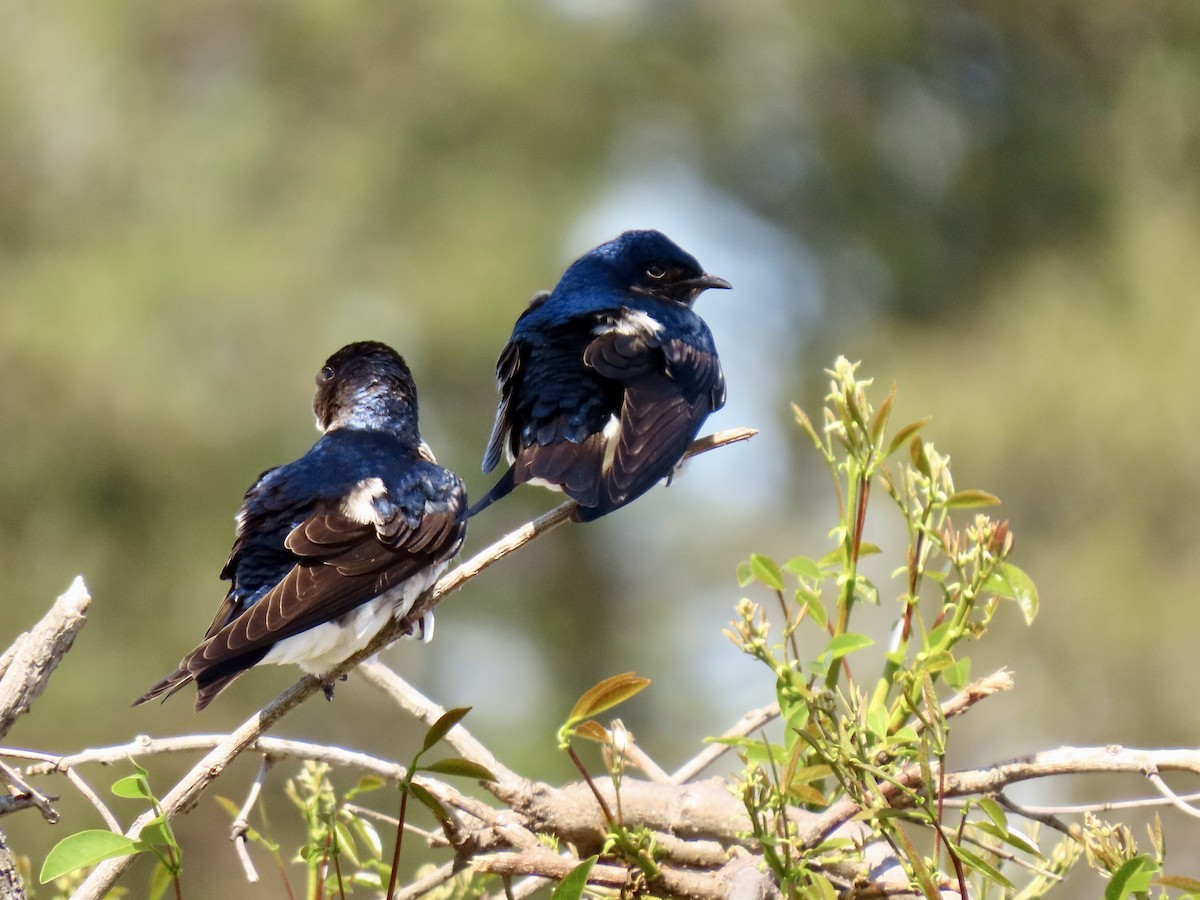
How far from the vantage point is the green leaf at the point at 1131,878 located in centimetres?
117

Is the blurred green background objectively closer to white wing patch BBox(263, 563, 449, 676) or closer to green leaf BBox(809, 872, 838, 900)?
white wing patch BBox(263, 563, 449, 676)

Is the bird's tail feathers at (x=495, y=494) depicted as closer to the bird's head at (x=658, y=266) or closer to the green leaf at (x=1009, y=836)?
the green leaf at (x=1009, y=836)

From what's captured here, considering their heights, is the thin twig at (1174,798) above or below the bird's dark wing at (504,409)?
below

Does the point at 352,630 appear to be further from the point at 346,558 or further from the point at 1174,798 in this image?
the point at 1174,798

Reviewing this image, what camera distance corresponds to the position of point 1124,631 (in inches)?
395

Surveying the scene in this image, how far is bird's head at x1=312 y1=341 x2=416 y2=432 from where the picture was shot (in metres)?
3.29

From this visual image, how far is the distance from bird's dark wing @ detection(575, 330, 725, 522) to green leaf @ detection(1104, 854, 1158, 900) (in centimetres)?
121

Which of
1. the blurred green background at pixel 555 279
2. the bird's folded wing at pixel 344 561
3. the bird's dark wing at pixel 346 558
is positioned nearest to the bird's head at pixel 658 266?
the bird's dark wing at pixel 346 558

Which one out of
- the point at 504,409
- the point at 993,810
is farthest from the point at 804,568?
the point at 504,409

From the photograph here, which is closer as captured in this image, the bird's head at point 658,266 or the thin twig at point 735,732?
the thin twig at point 735,732

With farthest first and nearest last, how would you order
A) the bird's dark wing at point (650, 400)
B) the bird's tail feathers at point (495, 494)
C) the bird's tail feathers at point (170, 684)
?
the bird's dark wing at point (650, 400), the bird's tail feathers at point (495, 494), the bird's tail feathers at point (170, 684)

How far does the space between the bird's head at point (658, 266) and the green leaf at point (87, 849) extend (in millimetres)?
2447

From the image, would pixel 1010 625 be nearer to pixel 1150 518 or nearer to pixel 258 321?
pixel 1150 518

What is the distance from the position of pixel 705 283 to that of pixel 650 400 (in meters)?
0.80
